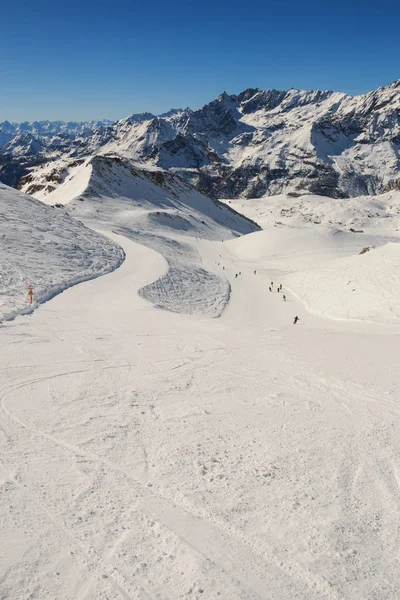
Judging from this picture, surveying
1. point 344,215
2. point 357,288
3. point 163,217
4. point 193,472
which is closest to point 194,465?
point 193,472

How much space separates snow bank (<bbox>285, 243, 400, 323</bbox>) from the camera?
1226 inches

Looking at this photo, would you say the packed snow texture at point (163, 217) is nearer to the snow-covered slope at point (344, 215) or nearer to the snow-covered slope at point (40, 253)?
the snow-covered slope at point (40, 253)

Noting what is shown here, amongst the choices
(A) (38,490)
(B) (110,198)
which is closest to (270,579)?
(A) (38,490)

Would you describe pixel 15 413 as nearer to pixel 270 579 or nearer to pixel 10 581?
pixel 10 581

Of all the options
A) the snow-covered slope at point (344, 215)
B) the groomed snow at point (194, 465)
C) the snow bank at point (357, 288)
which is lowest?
the groomed snow at point (194, 465)

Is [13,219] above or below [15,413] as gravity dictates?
above

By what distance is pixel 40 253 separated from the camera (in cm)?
3581

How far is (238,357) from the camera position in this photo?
610 inches

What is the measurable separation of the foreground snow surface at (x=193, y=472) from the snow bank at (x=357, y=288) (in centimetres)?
1653

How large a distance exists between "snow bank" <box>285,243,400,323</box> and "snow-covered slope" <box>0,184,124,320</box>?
20568 mm

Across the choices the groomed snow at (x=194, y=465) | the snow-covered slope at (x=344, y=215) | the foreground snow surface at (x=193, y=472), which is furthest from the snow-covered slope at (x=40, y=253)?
the snow-covered slope at (x=344, y=215)

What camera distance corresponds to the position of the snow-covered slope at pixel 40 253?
82.3ft

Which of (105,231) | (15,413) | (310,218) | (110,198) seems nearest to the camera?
(15,413)

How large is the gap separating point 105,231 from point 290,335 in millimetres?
52341
